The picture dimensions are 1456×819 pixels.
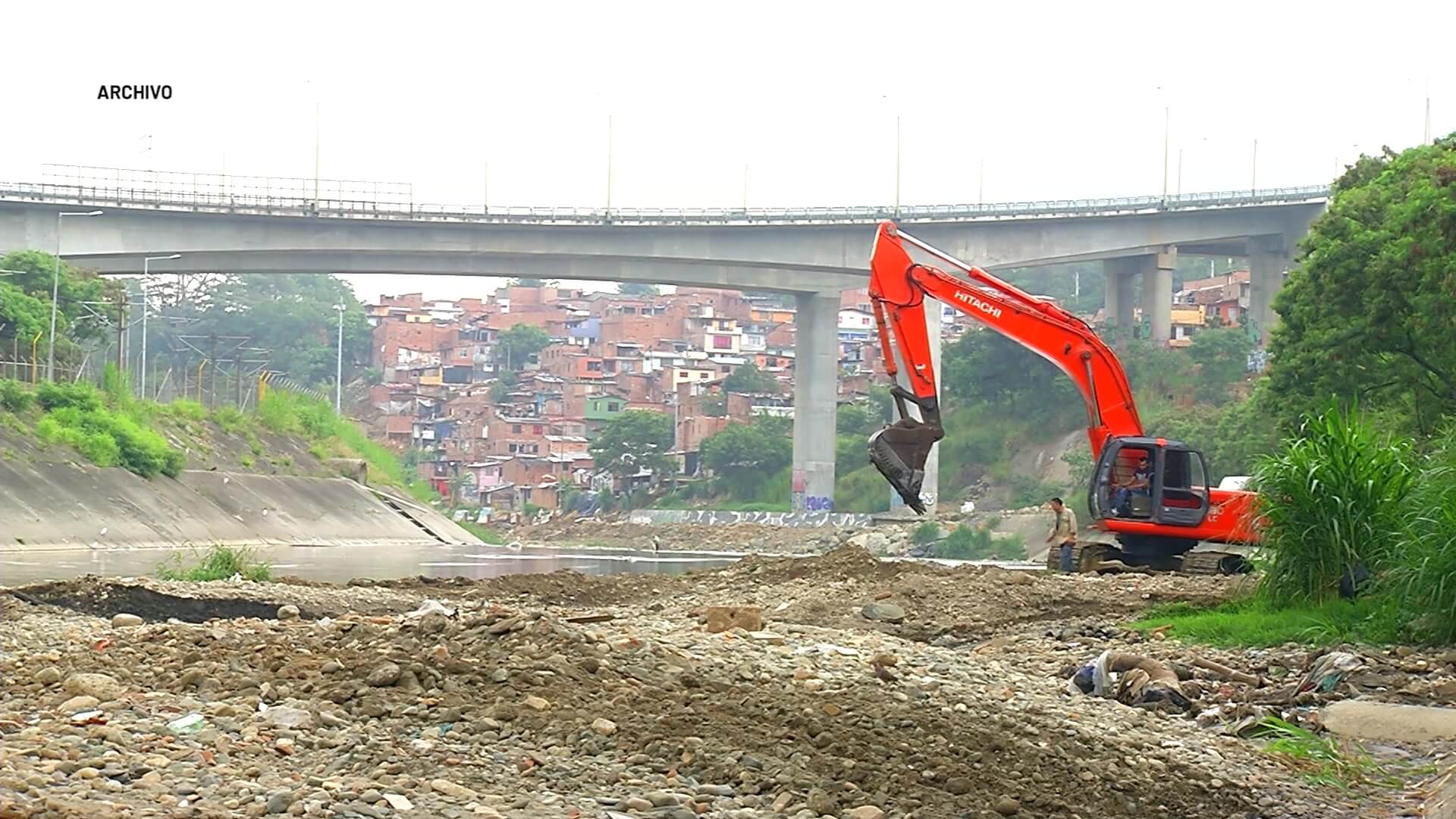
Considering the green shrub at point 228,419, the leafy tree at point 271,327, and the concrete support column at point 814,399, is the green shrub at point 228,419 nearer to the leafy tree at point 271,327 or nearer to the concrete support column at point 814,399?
the concrete support column at point 814,399

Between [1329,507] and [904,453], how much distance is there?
34.8 ft

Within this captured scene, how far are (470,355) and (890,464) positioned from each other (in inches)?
6459

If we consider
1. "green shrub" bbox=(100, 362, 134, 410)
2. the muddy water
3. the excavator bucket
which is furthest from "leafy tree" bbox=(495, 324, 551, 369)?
the excavator bucket

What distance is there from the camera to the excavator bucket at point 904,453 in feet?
86.0

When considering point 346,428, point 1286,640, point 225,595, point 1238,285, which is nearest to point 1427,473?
point 1286,640

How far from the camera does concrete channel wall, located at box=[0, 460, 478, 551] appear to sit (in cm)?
4666

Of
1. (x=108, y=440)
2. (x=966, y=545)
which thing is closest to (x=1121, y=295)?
(x=966, y=545)

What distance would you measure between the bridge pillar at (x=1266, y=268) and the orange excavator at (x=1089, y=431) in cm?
6170

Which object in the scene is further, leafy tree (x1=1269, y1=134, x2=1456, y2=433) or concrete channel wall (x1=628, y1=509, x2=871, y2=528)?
concrete channel wall (x1=628, y1=509, x2=871, y2=528)

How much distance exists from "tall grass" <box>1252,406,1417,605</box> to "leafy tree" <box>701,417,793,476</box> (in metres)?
92.7

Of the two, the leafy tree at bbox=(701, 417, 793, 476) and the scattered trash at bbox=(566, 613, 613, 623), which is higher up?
the scattered trash at bbox=(566, 613, 613, 623)

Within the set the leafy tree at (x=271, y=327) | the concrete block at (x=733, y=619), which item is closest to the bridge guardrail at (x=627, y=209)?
the concrete block at (x=733, y=619)

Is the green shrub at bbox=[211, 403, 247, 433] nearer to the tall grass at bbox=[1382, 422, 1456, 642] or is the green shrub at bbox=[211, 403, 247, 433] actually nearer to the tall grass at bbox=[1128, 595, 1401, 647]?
the tall grass at bbox=[1128, 595, 1401, 647]

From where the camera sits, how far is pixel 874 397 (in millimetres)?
115562
